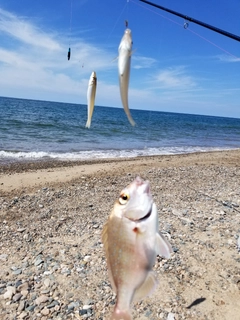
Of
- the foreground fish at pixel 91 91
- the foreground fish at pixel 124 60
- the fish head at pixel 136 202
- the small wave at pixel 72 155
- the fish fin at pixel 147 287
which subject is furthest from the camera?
the small wave at pixel 72 155

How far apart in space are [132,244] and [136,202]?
252 millimetres

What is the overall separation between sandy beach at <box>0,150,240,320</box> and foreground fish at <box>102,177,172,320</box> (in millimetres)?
2693

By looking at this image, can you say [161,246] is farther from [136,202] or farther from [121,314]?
[121,314]

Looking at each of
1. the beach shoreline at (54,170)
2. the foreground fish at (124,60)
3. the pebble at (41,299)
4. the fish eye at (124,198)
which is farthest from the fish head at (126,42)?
the beach shoreline at (54,170)

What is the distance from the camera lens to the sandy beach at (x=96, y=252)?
424cm

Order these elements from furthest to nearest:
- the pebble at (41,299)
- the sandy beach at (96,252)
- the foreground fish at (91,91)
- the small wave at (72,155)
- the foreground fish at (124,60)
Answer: the small wave at (72,155), the pebble at (41,299), the sandy beach at (96,252), the foreground fish at (91,91), the foreground fish at (124,60)

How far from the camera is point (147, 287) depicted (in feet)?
5.67

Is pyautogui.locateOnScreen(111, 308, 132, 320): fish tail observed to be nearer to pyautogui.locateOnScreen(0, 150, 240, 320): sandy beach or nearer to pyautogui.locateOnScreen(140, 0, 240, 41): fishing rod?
pyautogui.locateOnScreen(0, 150, 240, 320): sandy beach

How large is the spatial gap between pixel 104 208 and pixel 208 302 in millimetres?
4253

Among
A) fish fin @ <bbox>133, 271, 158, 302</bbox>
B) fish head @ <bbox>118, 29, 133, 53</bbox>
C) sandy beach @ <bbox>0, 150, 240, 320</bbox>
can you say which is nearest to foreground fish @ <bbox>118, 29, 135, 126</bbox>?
fish head @ <bbox>118, 29, 133, 53</bbox>

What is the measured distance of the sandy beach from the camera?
4.24 meters

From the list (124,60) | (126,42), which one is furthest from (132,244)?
(126,42)

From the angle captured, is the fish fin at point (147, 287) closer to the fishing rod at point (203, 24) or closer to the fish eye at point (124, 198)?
the fish eye at point (124, 198)

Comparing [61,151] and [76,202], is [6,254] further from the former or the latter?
[61,151]
